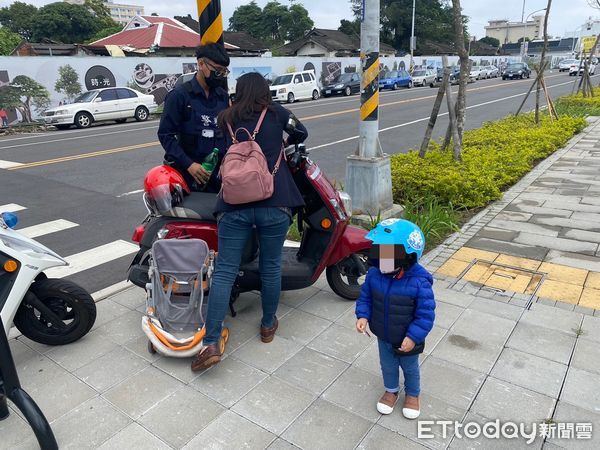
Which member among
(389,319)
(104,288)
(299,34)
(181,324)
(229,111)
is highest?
(299,34)

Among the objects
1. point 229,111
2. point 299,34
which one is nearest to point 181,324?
point 229,111

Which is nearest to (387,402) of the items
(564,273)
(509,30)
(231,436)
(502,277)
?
(231,436)

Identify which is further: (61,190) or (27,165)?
(27,165)

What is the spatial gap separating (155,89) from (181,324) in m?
22.4

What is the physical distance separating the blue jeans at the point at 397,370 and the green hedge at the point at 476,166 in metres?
3.75

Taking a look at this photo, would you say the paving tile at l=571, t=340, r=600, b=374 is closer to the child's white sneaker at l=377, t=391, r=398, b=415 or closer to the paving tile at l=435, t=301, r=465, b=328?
the paving tile at l=435, t=301, r=465, b=328

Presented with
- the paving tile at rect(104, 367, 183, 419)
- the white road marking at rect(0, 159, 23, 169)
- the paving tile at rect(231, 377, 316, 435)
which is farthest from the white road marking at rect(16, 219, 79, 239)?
the white road marking at rect(0, 159, 23, 169)

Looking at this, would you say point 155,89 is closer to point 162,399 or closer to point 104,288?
point 104,288

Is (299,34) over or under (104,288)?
over

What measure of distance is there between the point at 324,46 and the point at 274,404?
47363 mm

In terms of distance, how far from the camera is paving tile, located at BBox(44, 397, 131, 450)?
2.45 metres

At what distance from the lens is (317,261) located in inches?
143

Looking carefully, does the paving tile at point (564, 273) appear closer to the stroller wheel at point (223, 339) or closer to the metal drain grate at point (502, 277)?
the metal drain grate at point (502, 277)

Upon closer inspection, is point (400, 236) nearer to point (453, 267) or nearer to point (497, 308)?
point (497, 308)
